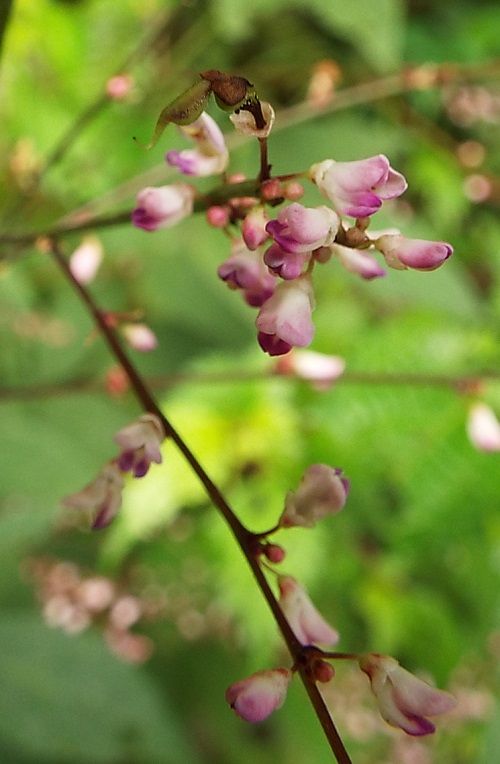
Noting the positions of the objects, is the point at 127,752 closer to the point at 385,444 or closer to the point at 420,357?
the point at 385,444

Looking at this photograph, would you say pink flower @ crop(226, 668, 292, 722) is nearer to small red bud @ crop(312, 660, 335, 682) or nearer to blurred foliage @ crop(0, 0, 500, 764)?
small red bud @ crop(312, 660, 335, 682)

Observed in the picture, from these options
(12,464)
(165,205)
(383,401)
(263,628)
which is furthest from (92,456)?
(165,205)

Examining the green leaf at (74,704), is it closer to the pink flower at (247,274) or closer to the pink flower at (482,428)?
the pink flower at (482,428)

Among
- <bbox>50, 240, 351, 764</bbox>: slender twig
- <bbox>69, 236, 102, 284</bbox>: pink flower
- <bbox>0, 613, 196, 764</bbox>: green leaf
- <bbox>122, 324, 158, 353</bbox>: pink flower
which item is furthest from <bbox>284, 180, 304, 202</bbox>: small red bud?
<bbox>0, 613, 196, 764</bbox>: green leaf

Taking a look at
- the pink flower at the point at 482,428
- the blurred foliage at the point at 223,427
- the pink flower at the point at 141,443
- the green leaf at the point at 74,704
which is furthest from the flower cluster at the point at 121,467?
the green leaf at the point at 74,704

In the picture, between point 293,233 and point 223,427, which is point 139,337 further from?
point 223,427

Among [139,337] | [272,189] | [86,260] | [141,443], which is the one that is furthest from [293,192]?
[86,260]
